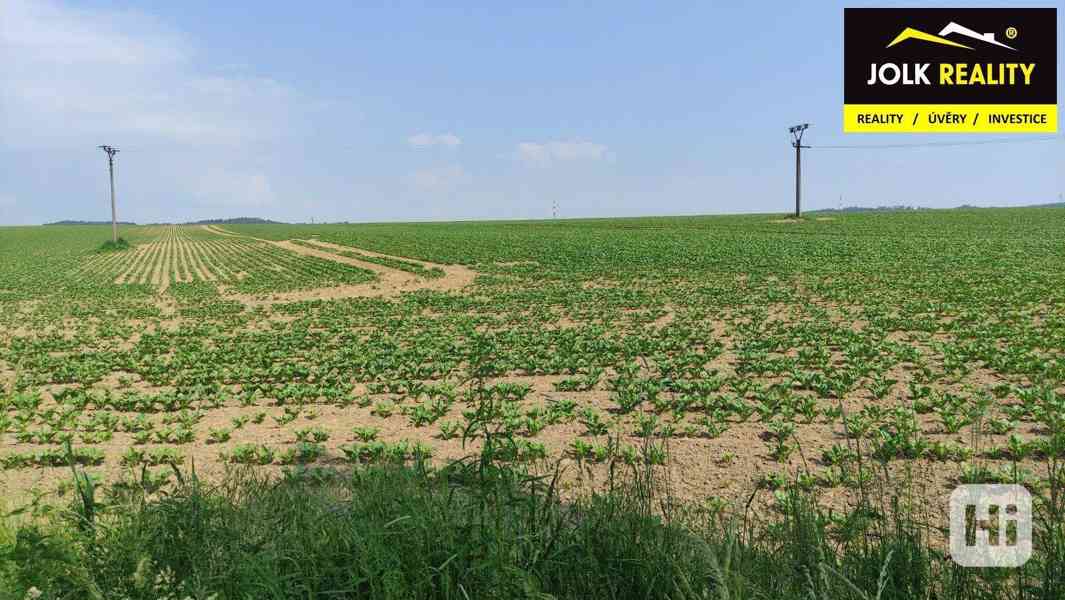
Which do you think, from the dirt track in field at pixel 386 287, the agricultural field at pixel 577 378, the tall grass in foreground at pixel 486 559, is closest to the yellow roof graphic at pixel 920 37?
the agricultural field at pixel 577 378

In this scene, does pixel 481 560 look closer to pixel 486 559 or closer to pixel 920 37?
pixel 486 559

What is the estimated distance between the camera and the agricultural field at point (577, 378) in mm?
6328

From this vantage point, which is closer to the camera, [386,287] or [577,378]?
[577,378]

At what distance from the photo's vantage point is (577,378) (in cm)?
1005

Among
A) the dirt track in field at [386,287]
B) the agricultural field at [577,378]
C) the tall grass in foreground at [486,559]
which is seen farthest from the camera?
the dirt track in field at [386,287]

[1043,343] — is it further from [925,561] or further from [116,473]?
[116,473]

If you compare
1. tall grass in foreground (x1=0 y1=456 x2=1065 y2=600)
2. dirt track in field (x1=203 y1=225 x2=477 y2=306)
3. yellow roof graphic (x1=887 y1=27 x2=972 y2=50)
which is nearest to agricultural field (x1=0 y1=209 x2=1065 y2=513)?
dirt track in field (x1=203 y1=225 x2=477 y2=306)

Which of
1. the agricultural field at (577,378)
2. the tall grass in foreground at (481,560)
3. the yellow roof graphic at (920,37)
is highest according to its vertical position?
the yellow roof graphic at (920,37)

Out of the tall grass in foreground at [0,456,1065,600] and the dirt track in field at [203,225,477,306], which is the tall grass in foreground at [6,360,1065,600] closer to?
the tall grass in foreground at [0,456,1065,600]

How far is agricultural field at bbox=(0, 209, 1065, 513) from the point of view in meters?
6.33

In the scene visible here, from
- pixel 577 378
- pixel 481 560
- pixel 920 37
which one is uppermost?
pixel 920 37

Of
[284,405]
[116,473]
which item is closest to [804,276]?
[284,405]

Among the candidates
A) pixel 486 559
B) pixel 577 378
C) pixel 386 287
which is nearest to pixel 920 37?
pixel 386 287

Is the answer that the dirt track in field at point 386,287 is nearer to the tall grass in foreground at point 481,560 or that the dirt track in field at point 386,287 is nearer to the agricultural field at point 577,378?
the agricultural field at point 577,378
